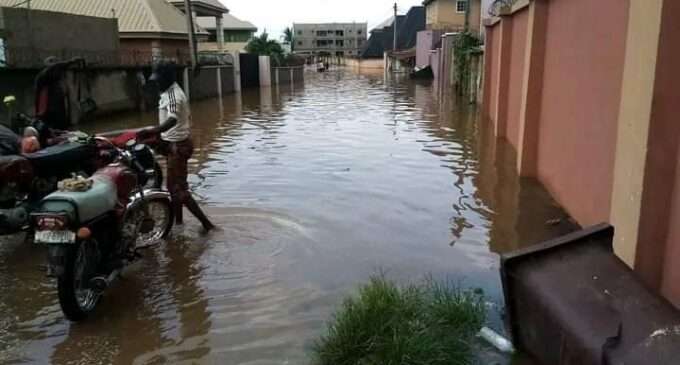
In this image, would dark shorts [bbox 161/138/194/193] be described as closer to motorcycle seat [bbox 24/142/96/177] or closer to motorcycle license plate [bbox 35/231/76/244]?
motorcycle seat [bbox 24/142/96/177]

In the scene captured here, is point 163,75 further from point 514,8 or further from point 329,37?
point 329,37

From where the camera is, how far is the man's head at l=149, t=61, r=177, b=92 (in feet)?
18.0

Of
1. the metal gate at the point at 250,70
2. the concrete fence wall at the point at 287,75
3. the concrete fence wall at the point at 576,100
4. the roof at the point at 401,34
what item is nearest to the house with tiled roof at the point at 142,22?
the metal gate at the point at 250,70

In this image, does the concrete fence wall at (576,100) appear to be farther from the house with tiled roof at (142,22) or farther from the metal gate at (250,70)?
the metal gate at (250,70)

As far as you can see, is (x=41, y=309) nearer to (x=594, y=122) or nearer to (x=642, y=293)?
(x=642, y=293)

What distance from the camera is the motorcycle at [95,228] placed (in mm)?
3729

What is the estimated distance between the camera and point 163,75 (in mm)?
5504

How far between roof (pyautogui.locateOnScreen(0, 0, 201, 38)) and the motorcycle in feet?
80.6

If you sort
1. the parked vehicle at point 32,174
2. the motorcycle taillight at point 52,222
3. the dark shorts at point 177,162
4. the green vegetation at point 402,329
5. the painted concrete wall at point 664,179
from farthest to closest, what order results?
the dark shorts at point 177,162
the parked vehicle at point 32,174
the motorcycle taillight at point 52,222
the painted concrete wall at point 664,179
the green vegetation at point 402,329

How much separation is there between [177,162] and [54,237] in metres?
2.12

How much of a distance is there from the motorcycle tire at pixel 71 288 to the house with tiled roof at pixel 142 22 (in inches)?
918

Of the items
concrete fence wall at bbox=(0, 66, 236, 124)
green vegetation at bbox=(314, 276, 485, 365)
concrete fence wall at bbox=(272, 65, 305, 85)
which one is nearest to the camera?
green vegetation at bbox=(314, 276, 485, 365)

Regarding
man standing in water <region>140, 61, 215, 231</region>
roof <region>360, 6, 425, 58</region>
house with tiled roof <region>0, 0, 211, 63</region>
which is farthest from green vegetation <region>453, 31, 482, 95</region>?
roof <region>360, 6, 425, 58</region>

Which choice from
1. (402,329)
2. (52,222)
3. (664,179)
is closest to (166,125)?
(52,222)
